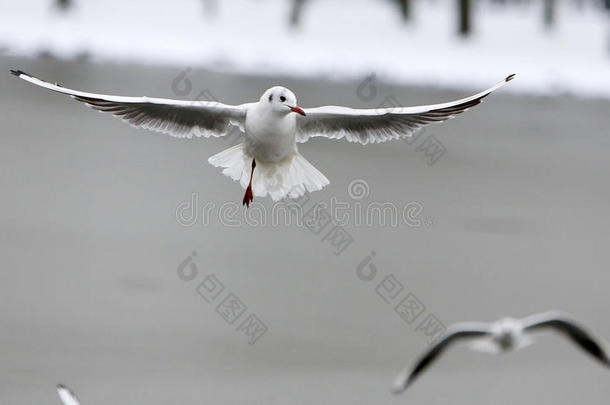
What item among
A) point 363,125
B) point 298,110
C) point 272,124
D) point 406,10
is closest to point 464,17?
point 406,10

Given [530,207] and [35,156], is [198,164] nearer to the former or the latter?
[35,156]

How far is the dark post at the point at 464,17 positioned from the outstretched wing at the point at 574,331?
21.7m

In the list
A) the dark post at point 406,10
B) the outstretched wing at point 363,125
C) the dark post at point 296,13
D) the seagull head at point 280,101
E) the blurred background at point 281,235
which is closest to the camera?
the seagull head at point 280,101

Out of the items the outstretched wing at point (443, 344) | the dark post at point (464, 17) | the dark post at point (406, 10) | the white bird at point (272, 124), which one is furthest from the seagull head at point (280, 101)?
the dark post at point (406, 10)

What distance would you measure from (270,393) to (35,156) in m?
7.07

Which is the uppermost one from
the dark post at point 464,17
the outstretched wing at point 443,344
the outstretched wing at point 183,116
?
the dark post at point 464,17

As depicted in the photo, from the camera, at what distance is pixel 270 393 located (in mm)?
9102

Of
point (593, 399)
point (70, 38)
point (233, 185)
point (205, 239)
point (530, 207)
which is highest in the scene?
point (70, 38)

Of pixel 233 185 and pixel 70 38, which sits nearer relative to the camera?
pixel 233 185

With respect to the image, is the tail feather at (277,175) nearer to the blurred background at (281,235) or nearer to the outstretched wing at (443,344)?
the outstretched wing at (443,344)

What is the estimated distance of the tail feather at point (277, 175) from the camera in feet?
24.1

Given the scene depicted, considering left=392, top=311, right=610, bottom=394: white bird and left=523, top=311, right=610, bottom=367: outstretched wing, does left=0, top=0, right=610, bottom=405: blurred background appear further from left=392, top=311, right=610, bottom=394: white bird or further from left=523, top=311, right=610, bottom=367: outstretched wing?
left=523, top=311, right=610, bottom=367: outstretched wing

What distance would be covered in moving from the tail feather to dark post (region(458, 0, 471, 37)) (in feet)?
66.2

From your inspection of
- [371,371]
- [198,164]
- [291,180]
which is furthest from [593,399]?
[198,164]
